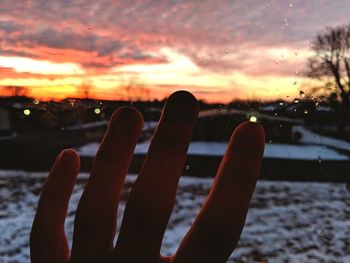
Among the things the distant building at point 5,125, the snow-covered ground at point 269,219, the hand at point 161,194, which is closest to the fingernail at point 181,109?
the hand at point 161,194

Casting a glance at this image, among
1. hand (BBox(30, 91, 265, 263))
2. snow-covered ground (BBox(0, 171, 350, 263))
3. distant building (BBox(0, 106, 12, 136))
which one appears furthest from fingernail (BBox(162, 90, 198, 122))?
distant building (BBox(0, 106, 12, 136))

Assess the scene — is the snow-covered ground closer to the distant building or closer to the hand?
the hand

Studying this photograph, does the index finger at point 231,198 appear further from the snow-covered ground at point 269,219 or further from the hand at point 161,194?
the snow-covered ground at point 269,219

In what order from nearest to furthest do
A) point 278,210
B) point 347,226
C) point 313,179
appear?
1. point 347,226
2. point 278,210
3. point 313,179

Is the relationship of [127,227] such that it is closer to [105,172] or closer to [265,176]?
[105,172]

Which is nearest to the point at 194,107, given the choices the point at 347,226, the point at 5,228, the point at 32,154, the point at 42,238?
the point at 42,238

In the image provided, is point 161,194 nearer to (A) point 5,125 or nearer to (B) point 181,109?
(B) point 181,109

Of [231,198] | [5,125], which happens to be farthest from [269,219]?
[5,125]
